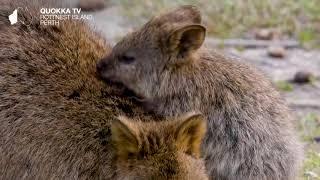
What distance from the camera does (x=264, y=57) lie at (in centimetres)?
1159

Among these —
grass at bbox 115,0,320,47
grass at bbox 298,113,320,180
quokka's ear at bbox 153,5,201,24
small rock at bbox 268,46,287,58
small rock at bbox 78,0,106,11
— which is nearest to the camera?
quokka's ear at bbox 153,5,201,24

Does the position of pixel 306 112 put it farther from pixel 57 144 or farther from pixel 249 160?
pixel 57 144

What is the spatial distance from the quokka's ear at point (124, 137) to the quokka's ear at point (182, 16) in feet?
5.29

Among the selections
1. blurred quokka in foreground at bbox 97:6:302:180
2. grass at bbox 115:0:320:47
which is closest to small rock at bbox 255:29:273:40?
grass at bbox 115:0:320:47

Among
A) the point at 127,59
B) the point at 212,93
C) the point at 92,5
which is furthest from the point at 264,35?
the point at 212,93

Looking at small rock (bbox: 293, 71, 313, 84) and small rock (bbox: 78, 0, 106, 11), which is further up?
small rock (bbox: 78, 0, 106, 11)

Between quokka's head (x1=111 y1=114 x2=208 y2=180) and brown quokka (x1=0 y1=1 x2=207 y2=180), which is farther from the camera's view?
brown quokka (x1=0 y1=1 x2=207 y2=180)

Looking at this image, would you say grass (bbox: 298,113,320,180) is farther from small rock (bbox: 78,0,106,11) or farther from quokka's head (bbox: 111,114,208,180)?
small rock (bbox: 78,0,106,11)

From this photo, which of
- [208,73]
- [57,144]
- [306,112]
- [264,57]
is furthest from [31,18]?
[264,57]

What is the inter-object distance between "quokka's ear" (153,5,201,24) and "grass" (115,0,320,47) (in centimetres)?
553

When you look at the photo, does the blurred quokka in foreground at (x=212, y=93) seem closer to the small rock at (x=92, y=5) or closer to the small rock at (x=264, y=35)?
the small rock at (x=92, y=5)

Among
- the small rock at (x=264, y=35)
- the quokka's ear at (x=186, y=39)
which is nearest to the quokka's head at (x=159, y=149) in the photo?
the quokka's ear at (x=186, y=39)

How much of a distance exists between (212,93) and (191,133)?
1159 millimetres

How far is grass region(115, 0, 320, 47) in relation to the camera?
1250 centimetres
